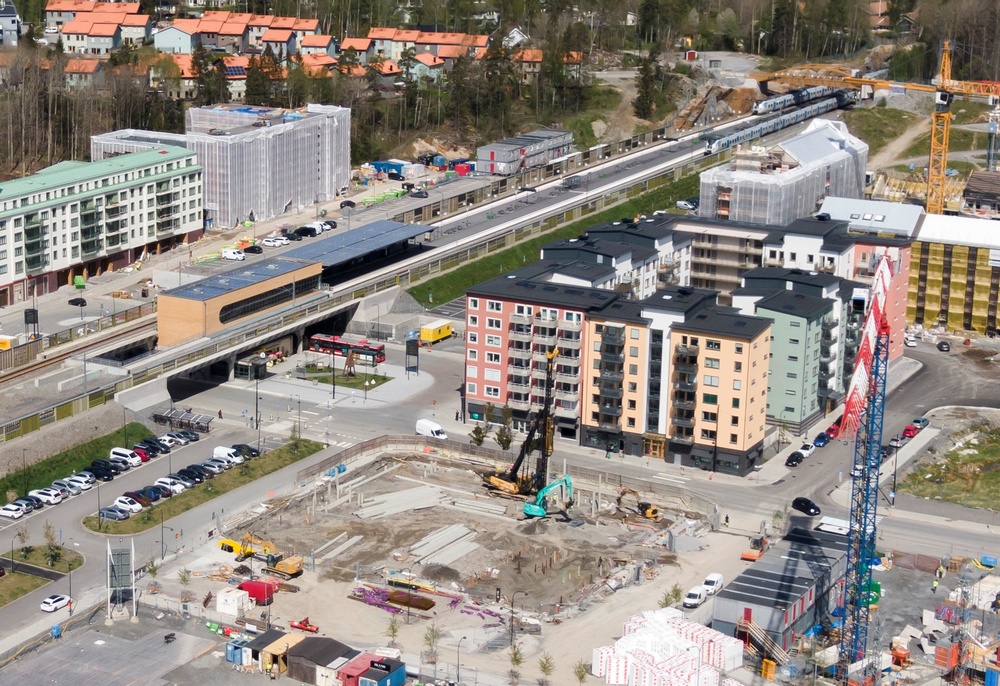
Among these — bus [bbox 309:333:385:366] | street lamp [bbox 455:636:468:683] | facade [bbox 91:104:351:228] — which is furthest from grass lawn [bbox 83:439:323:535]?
facade [bbox 91:104:351:228]

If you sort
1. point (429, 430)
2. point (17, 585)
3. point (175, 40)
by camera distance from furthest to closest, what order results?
point (175, 40), point (429, 430), point (17, 585)

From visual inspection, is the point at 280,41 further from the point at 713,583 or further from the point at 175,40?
the point at 713,583

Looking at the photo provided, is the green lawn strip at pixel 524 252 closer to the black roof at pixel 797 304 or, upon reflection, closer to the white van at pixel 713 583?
the black roof at pixel 797 304

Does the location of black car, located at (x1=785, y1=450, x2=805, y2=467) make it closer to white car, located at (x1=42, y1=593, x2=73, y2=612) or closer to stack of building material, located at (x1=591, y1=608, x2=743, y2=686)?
stack of building material, located at (x1=591, y1=608, x2=743, y2=686)

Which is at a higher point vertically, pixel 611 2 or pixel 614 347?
pixel 611 2

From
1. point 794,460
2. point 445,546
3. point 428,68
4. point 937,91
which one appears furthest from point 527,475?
point 428,68

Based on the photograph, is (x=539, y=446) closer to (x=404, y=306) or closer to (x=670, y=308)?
(x=670, y=308)

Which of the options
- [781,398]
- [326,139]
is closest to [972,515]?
[781,398]
